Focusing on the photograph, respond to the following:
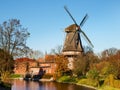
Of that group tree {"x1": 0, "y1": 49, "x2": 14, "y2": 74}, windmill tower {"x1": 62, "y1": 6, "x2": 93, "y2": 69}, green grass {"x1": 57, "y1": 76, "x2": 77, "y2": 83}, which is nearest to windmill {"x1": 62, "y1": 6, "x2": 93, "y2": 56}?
windmill tower {"x1": 62, "y1": 6, "x2": 93, "y2": 69}

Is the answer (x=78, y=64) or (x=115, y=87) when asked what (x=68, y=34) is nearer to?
(x=78, y=64)

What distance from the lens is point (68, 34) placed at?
83188mm

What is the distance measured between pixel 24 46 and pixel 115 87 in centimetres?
1381

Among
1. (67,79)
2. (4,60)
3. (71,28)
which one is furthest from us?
(71,28)

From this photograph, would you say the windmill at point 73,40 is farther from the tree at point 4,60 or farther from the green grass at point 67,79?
the tree at point 4,60

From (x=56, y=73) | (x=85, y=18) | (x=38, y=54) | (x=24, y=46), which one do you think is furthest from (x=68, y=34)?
(x=38, y=54)

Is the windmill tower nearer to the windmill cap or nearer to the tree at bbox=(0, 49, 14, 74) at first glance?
the windmill cap

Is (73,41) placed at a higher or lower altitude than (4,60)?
higher

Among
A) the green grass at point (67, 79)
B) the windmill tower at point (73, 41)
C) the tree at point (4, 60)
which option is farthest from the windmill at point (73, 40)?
the tree at point (4, 60)

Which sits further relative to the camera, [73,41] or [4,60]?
[73,41]

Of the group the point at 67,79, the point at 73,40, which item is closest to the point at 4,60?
the point at 67,79

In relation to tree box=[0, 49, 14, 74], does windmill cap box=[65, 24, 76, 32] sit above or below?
above

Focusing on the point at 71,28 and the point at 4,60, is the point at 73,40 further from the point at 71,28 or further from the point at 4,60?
the point at 4,60

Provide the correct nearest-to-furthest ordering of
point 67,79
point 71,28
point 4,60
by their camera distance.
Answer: point 4,60 → point 67,79 → point 71,28
